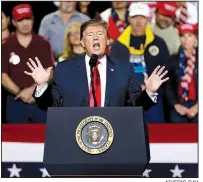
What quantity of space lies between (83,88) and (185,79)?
9.75 feet

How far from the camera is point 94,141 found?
12.4 ft

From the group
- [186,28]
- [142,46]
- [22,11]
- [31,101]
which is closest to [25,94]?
[31,101]

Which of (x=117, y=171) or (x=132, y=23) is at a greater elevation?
(x=132, y=23)

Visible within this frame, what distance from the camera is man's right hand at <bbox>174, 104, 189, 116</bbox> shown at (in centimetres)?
695

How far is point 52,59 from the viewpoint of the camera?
677 cm

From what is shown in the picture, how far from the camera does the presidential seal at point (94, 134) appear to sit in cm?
373

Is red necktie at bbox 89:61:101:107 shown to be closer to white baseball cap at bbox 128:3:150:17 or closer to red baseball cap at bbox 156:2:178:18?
white baseball cap at bbox 128:3:150:17

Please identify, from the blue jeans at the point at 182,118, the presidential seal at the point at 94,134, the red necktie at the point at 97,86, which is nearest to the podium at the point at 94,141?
the presidential seal at the point at 94,134

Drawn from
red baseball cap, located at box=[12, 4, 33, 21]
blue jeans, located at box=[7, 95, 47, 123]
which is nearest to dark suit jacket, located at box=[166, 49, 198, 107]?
blue jeans, located at box=[7, 95, 47, 123]

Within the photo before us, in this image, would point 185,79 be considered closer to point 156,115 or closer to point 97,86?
point 156,115
